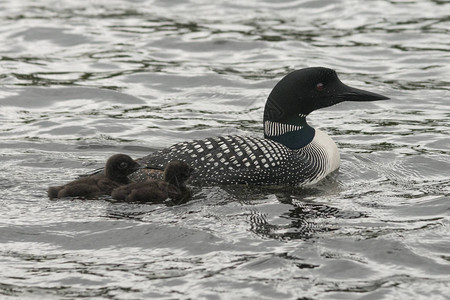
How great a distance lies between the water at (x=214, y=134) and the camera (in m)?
6.55

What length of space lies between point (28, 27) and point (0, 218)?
7.53m

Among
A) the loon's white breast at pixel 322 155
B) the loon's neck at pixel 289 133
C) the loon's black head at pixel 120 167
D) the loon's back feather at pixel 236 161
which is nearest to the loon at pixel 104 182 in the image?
the loon's black head at pixel 120 167

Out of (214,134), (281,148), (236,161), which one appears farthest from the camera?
(214,134)

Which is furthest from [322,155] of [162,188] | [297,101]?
[162,188]

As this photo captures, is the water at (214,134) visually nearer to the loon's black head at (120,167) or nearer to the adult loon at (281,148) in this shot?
the adult loon at (281,148)

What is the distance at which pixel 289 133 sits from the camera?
8.86 meters

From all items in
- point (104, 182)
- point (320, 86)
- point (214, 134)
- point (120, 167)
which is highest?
point (320, 86)

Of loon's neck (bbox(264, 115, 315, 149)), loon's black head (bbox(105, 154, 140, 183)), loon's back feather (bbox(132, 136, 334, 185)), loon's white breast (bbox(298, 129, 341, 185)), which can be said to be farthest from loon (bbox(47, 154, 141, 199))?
→ loon's white breast (bbox(298, 129, 341, 185))

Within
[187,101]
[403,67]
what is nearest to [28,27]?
[187,101]

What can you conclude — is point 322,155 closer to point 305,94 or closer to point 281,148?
point 281,148

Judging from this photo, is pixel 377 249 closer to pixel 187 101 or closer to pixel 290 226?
pixel 290 226

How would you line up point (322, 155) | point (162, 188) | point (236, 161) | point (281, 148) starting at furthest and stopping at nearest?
point (322, 155)
point (281, 148)
point (236, 161)
point (162, 188)

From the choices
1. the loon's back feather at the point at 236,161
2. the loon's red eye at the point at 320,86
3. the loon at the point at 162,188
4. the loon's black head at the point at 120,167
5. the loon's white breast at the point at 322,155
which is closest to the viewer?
the loon at the point at 162,188

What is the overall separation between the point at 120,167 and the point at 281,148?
4.49 ft
